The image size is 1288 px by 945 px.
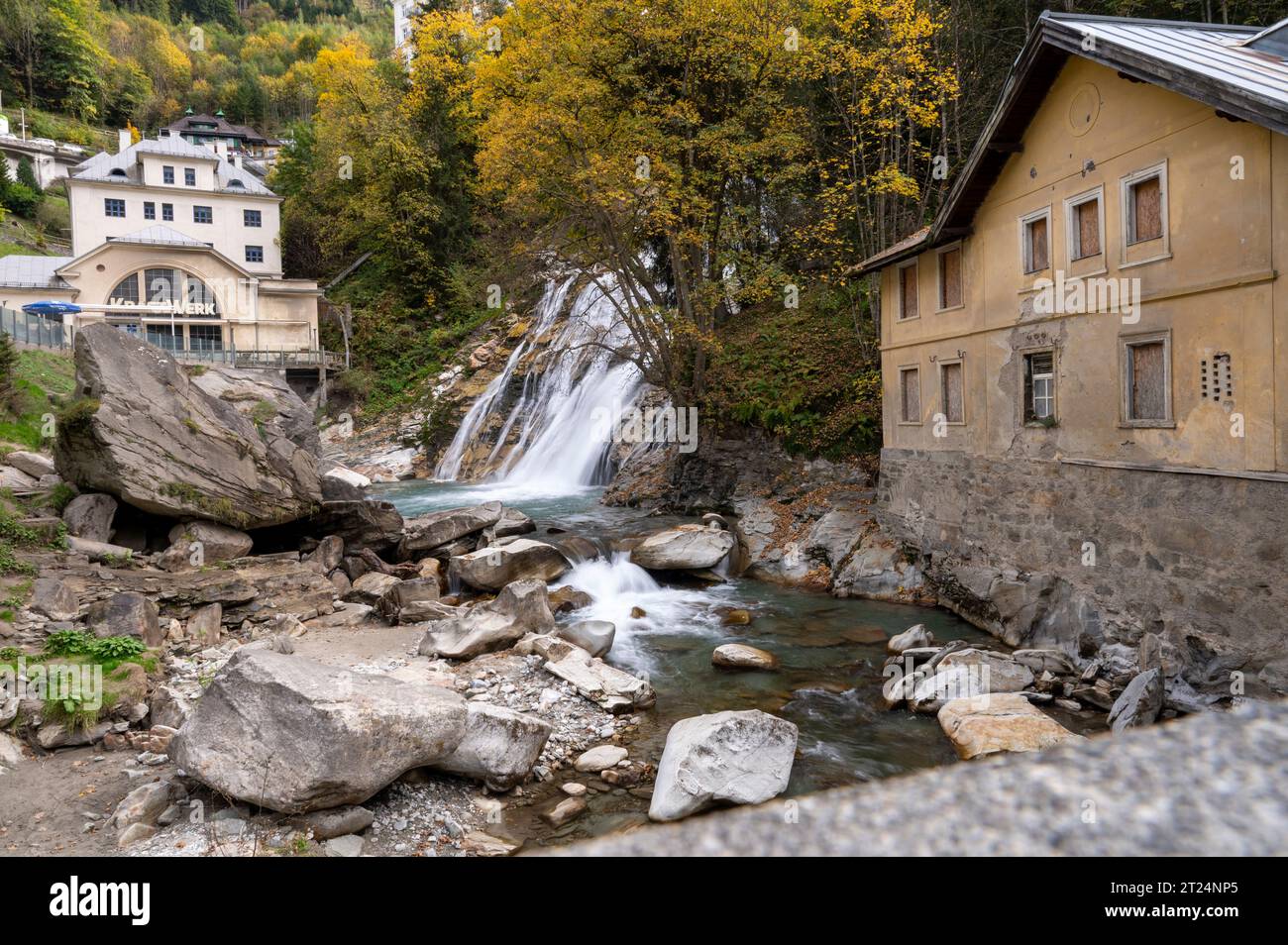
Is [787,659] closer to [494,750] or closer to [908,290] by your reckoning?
[494,750]

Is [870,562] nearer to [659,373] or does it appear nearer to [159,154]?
[659,373]

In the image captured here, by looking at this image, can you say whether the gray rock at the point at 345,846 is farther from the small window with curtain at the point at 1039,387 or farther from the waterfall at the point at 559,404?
A: the waterfall at the point at 559,404

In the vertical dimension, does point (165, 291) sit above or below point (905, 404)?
above

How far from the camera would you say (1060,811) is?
5.31ft

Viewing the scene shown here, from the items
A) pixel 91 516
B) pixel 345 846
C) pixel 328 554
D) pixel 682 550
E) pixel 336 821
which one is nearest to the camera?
pixel 345 846

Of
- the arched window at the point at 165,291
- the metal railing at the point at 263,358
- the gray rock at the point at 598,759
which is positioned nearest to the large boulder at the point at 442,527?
the gray rock at the point at 598,759

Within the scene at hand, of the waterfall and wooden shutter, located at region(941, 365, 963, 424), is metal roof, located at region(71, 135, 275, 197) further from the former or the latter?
wooden shutter, located at region(941, 365, 963, 424)

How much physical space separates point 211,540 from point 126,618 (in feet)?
11.5

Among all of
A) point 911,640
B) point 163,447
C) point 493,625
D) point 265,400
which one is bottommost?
point 911,640

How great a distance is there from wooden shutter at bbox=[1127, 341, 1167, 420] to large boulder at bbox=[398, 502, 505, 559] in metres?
14.2

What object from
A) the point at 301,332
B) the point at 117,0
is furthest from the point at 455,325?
the point at 117,0

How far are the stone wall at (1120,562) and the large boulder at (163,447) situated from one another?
45.6 ft

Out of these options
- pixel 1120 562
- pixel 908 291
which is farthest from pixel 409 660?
pixel 908 291

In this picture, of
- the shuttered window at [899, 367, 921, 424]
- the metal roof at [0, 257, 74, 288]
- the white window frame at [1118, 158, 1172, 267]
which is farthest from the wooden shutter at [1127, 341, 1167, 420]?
the metal roof at [0, 257, 74, 288]
